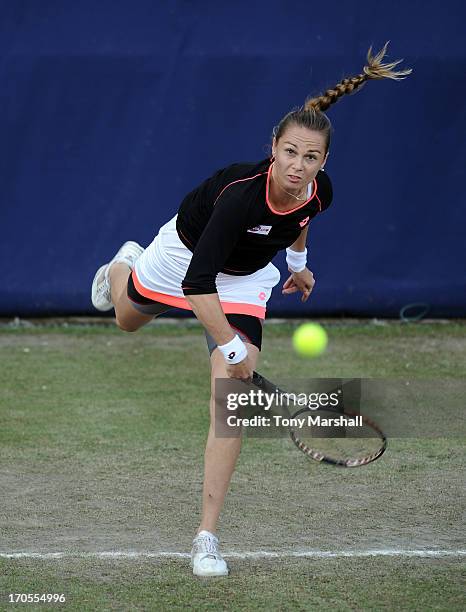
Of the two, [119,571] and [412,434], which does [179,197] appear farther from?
[119,571]

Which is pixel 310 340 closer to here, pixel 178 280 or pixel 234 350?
pixel 178 280

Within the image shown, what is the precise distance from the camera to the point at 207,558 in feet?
14.4

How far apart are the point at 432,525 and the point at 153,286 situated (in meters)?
1.61

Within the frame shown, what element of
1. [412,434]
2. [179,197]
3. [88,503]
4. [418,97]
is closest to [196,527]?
[88,503]

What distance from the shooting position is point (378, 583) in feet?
14.3

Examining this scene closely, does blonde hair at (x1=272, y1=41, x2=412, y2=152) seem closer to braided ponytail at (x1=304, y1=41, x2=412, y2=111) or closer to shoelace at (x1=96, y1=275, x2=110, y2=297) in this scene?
braided ponytail at (x1=304, y1=41, x2=412, y2=111)

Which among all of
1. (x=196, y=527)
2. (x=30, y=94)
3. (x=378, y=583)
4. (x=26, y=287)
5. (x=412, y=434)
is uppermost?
(x=30, y=94)

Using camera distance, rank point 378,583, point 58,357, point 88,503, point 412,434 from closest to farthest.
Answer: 1. point 378,583
2. point 88,503
3. point 412,434
4. point 58,357

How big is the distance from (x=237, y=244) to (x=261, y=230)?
138 mm

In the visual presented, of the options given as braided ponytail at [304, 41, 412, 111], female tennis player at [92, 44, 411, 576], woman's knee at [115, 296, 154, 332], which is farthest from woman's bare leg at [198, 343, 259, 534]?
woman's knee at [115, 296, 154, 332]

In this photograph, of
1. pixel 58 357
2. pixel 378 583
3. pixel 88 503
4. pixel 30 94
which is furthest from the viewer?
pixel 30 94

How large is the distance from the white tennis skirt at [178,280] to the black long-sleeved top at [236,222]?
6 cm

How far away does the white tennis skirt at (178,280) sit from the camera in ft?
16.1

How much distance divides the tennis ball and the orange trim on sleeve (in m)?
3.14
